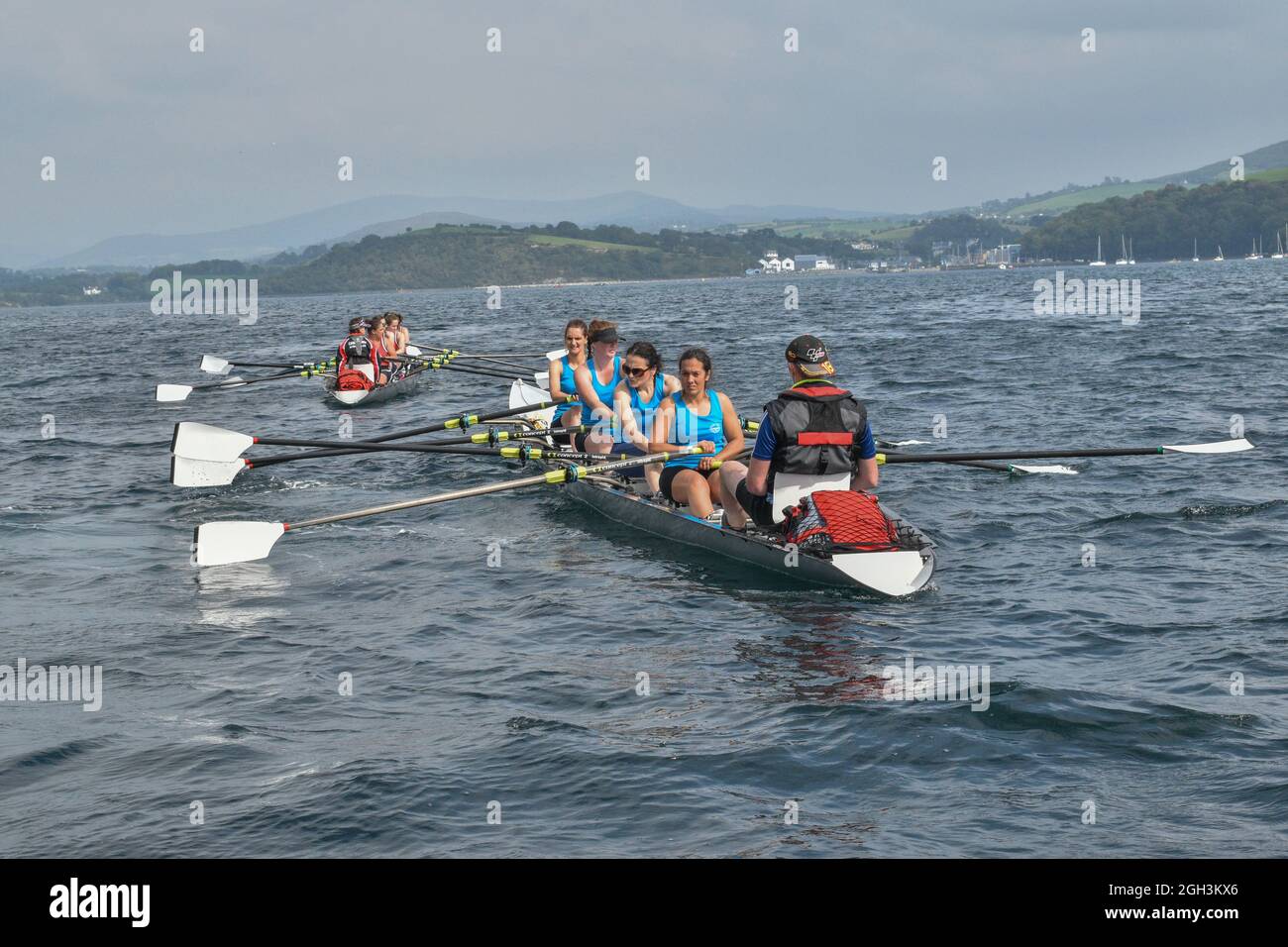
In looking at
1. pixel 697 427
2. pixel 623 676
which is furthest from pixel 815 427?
pixel 623 676

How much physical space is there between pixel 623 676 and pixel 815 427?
2.97 metres

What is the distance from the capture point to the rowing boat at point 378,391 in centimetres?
2908

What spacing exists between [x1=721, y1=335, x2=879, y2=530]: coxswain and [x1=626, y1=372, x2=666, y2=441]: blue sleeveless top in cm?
271

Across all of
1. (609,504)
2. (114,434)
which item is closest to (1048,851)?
(609,504)

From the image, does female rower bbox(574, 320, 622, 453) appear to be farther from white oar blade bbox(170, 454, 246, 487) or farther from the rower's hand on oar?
white oar blade bbox(170, 454, 246, 487)

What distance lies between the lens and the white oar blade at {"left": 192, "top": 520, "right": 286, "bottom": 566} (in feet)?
45.2

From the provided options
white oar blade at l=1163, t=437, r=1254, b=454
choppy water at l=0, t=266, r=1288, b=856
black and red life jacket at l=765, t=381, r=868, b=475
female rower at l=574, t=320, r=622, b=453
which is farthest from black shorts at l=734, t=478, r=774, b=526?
white oar blade at l=1163, t=437, r=1254, b=454

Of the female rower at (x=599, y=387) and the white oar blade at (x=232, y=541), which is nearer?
the white oar blade at (x=232, y=541)

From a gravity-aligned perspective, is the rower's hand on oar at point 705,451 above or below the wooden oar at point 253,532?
above

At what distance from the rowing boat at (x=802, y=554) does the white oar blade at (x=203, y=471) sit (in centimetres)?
553

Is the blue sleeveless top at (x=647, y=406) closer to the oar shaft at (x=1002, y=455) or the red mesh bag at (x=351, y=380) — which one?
the oar shaft at (x=1002, y=455)

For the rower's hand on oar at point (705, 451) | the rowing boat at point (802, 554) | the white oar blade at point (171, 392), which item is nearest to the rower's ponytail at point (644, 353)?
the rower's hand on oar at point (705, 451)

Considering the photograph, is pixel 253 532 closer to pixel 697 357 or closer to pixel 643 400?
pixel 643 400

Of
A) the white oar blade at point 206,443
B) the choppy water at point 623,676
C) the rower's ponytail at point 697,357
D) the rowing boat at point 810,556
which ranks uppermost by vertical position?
the rower's ponytail at point 697,357
